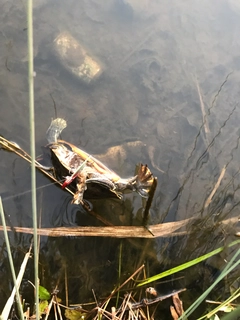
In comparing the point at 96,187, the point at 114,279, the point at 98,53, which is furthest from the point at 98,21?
the point at 114,279

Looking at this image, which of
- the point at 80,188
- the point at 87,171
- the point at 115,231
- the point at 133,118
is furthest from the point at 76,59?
the point at 115,231

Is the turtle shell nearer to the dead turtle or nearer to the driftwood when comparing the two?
the dead turtle

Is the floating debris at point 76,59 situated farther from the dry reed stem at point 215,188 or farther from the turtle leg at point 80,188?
the dry reed stem at point 215,188

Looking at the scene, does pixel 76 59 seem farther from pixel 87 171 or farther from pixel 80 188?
pixel 80 188

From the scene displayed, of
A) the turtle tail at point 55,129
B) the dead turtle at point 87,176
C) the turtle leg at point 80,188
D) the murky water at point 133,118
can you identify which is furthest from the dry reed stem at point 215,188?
the turtle tail at point 55,129

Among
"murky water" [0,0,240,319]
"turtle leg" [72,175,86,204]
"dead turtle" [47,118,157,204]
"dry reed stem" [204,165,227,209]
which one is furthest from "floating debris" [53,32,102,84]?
"dry reed stem" [204,165,227,209]

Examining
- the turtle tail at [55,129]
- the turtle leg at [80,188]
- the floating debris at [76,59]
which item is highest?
the floating debris at [76,59]

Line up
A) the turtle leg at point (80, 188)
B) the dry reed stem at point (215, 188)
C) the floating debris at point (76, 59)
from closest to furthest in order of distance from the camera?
the turtle leg at point (80, 188) < the dry reed stem at point (215, 188) < the floating debris at point (76, 59)

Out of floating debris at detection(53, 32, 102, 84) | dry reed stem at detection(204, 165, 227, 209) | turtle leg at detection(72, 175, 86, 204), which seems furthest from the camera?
floating debris at detection(53, 32, 102, 84)
